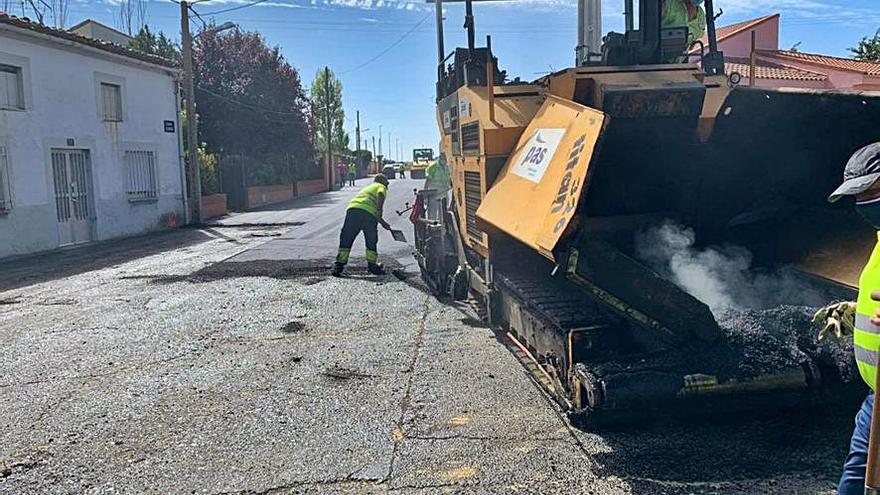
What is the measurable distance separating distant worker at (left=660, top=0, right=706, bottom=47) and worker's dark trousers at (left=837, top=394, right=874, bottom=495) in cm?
377

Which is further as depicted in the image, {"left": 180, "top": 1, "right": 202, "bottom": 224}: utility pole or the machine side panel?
{"left": 180, "top": 1, "right": 202, "bottom": 224}: utility pole

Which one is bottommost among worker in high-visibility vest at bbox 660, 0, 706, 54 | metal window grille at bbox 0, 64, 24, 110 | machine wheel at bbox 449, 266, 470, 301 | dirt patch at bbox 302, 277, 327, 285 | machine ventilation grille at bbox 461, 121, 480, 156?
dirt patch at bbox 302, 277, 327, 285

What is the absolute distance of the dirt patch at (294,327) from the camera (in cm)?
681

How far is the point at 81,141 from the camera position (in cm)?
1539

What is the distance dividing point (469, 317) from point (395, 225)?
9.73m

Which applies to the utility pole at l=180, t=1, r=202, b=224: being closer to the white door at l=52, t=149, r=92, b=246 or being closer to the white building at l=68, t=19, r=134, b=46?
the white door at l=52, t=149, r=92, b=246

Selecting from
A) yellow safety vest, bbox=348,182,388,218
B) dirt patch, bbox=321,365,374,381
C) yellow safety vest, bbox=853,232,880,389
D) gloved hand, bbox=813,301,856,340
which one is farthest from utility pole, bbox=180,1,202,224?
yellow safety vest, bbox=853,232,880,389

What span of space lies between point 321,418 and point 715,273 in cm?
284

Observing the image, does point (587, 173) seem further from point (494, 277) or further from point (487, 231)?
point (494, 277)

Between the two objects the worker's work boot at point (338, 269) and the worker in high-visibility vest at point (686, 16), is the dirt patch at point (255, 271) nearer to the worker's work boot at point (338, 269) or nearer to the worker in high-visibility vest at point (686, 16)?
the worker's work boot at point (338, 269)

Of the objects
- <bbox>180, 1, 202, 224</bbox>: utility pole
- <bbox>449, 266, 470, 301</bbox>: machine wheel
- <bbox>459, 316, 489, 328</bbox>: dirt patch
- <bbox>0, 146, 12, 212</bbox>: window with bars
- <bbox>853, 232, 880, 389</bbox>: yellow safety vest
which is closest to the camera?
<bbox>853, 232, 880, 389</bbox>: yellow safety vest

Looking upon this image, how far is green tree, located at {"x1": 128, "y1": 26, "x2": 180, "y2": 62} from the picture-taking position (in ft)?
121

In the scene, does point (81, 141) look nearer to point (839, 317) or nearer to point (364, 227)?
point (364, 227)

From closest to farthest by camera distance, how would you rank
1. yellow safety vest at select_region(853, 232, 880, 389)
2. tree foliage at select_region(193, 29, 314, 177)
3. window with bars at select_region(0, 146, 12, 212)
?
1. yellow safety vest at select_region(853, 232, 880, 389)
2. window with bars at select_region(0, 146, 12, 212)
3. tree foliage at select_region(193, 29, 314, 177)
